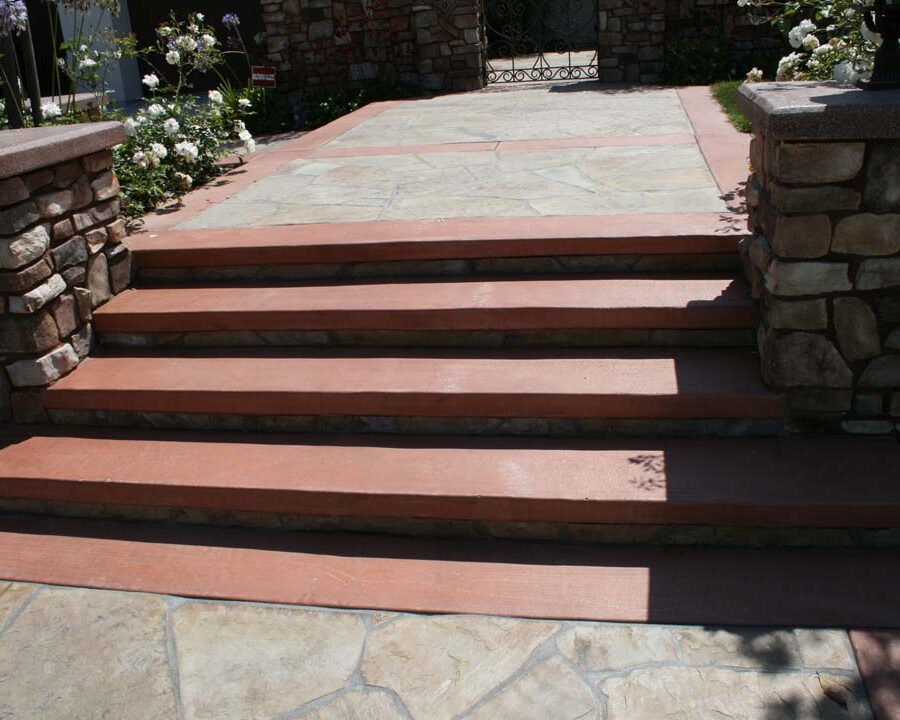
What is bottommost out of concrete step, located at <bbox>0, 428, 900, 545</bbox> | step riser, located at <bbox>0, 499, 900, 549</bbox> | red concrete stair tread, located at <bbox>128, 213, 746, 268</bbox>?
step riser, located at <bbox>0, 499, 900, 549</bbox>

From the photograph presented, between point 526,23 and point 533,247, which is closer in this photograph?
point 533,247

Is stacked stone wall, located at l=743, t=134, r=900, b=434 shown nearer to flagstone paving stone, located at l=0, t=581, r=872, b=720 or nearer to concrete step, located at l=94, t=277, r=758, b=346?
concrete step, located at l=94, t=277, r=758, b=346

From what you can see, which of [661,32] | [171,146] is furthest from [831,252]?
[661,32]

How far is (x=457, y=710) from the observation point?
2.54 m

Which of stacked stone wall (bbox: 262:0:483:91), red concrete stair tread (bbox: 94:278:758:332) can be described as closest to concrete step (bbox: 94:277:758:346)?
red concrete stair tread (bbox: 94:278:758:332)

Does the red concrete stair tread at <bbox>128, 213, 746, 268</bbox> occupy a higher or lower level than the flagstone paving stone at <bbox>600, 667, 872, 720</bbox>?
higher

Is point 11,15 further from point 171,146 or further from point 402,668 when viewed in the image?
point 402,668

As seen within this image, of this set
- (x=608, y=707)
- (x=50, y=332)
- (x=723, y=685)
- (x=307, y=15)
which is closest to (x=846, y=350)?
(x=723, y=685)

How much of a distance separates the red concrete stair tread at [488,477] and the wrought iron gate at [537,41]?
851 centimetres

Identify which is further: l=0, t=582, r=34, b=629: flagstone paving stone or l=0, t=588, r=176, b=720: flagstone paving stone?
l=0, t=582, r=34, b=629: flagstone paving stone

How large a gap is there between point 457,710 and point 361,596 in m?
0.62

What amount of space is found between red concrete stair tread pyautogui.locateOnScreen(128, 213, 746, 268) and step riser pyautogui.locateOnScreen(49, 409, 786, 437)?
971 millimetres

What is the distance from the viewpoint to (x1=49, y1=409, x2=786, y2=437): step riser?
3.39m

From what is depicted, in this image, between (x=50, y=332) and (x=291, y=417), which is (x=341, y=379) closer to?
(x=291, y=417)
